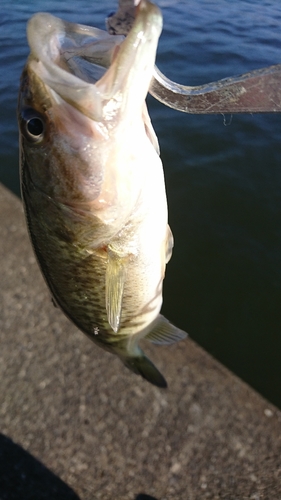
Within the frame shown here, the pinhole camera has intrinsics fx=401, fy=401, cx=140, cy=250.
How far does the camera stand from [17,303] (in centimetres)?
308

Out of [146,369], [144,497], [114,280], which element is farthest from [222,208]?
[114,280]

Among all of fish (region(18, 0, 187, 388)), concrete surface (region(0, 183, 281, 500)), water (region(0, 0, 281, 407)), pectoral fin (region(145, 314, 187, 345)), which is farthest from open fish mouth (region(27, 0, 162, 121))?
water (region(0, 0, 281, 407))

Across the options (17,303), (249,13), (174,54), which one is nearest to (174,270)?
(17,303)

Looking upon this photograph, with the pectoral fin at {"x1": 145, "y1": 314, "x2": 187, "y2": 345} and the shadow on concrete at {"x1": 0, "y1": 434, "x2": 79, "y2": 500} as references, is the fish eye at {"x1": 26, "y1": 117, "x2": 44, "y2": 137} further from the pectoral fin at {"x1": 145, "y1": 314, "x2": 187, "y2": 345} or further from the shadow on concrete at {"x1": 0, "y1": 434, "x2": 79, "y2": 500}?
the shadow on concrete at {"x1": 0, "y1": 434, "x2": 79, "y2": 500}

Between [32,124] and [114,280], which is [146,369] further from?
[32,124]

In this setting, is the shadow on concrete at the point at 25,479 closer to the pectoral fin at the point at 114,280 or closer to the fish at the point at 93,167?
the fish at the point at 93,167

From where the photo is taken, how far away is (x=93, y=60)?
122 cm

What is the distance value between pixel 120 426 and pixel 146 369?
73cm

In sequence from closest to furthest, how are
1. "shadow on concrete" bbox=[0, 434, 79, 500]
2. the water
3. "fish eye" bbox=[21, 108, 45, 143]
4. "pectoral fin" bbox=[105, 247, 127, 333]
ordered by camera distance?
1. "fish eye" bbox=[21, 108, 45, 143]
2. "pectoral fin" bbox=[105, 247, 127, 333]
3. "shadow on concrete" bbox=[0, 434, 79, 500]
4. the water

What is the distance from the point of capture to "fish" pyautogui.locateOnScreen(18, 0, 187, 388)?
3.75 ft

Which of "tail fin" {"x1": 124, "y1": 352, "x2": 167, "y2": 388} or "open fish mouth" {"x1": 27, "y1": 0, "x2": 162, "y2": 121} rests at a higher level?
"open fish mouth" {"x1": 27, "y1": 0, "x2": 162, "y2": 121}

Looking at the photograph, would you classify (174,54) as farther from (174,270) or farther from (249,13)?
(174,270)

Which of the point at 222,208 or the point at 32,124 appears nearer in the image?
the point at 32,124

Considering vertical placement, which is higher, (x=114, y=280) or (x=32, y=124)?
(x=32, y=124)
